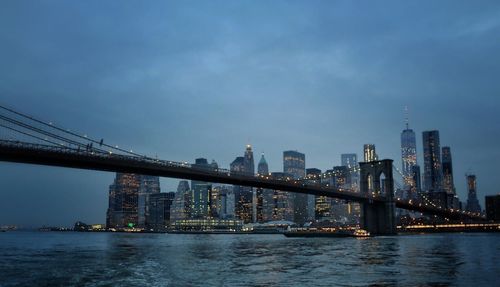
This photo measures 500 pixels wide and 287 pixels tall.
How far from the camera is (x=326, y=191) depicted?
93250 millimetres

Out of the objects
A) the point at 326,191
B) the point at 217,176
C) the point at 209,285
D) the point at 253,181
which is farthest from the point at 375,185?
the point at 209,285

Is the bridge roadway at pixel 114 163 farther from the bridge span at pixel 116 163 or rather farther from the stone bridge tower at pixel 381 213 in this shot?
the stone bridge tower at pixel 381 213

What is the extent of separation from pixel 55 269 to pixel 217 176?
44.3m

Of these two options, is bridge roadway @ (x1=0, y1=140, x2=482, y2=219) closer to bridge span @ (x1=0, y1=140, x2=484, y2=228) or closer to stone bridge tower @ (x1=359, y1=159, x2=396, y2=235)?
bridge span @ (x1=0, y1=140, x2=484, y2=228)

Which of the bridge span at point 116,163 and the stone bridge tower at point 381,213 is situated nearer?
the bridge span at point 116,163

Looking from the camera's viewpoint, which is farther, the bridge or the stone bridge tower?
the stone bridge tower

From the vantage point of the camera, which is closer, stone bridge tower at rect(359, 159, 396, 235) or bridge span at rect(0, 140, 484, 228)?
bridge span at rect(0, 140, 484, 228)

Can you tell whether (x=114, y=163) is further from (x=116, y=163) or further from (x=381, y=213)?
(x=381, y=213)

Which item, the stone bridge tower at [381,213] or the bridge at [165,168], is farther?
the stone bridge tower at [381,213]

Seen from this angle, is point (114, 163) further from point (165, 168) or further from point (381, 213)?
point (381, 213)

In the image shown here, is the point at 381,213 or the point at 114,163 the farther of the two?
the point at 381,213

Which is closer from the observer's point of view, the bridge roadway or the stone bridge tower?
the bridge roadway

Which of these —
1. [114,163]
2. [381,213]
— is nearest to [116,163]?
[114,163]

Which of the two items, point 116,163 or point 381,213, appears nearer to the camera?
point 116,163
